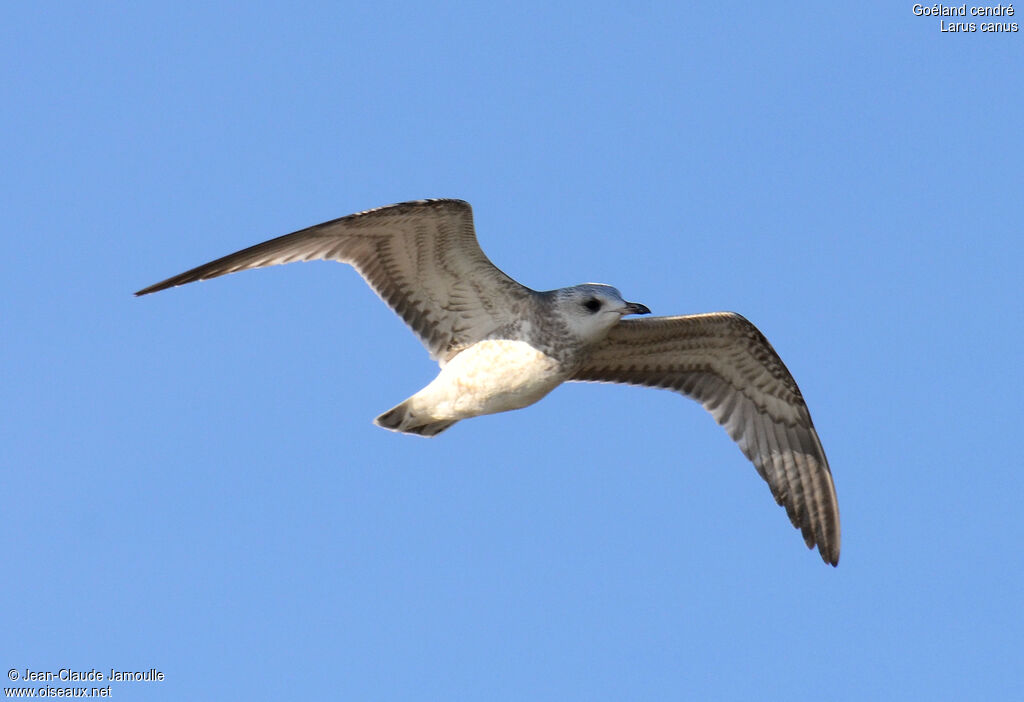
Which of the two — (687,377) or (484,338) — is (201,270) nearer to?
(484,338)

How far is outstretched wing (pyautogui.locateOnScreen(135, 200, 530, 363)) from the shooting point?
1092cm

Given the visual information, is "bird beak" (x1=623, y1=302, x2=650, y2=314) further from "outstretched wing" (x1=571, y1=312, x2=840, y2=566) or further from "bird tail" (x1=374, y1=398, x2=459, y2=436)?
"bird tail" (x1=374, y1=398, x2=459, y2=436)

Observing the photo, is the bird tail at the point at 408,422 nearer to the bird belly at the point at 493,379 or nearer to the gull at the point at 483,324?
the gull at the point at 483,324

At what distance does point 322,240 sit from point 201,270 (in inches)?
40.9

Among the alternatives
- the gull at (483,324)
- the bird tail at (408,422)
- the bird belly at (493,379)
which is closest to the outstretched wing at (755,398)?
the gull at (483,324)

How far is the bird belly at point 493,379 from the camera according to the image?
11.4 m

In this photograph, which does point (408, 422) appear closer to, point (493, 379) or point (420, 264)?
point (493, 379)

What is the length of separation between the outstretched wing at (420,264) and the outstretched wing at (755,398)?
1.61 metres

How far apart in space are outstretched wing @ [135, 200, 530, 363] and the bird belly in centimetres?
24

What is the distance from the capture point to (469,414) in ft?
38.8

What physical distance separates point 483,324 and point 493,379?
0.56m

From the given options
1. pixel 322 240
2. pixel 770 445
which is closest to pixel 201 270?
pixel 322 240

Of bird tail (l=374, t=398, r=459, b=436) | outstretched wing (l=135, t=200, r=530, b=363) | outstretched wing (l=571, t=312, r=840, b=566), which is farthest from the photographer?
outstretched wing (l=571, t=312, r=840, b=566)

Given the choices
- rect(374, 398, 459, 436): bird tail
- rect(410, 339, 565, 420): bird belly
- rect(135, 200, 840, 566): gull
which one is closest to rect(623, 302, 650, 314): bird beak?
rect(135, 200, 840, 566): gull
